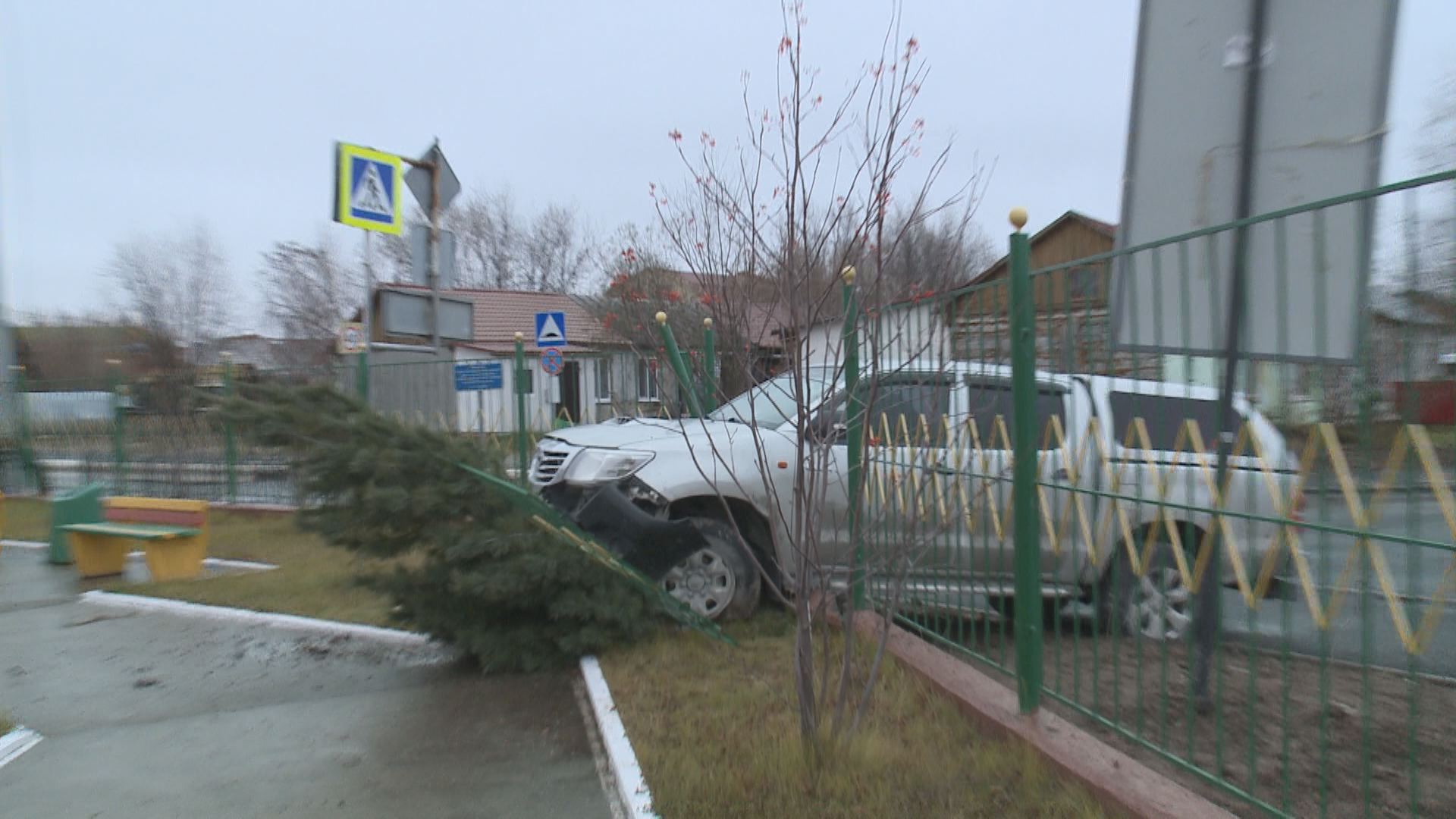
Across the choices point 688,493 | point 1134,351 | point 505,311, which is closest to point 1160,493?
point 1134,351

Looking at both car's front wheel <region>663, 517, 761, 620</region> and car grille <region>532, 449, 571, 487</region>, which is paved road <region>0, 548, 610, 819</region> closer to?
car's front wheel <region>663, 517, 761, 620</region>

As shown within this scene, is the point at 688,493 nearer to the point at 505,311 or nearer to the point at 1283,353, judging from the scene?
the point at 1283,353

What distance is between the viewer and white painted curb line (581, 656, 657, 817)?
11.5 ft

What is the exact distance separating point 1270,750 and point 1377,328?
1.66 meters

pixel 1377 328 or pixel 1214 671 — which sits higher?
pixel 1377 328

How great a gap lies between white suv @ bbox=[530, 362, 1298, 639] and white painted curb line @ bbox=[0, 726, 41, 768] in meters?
2.86

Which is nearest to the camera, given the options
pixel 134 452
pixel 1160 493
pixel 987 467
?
pixel 1160 493

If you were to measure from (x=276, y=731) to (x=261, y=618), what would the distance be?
2.45 metres

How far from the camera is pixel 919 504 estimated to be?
4449mm

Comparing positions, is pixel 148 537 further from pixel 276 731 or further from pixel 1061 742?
pixel 1061 742

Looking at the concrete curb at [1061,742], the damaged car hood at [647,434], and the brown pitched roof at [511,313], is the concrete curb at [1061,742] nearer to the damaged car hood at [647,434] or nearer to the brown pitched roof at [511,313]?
the damaged car hood at [647,434]

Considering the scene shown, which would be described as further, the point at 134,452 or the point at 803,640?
the point at 134,452

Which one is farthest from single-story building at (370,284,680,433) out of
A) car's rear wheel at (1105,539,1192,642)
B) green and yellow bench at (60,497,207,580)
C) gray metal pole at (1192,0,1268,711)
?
gray metal pole at (1192,0,1268,711)

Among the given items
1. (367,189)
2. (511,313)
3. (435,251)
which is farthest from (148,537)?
(511,313)
